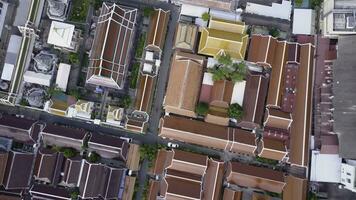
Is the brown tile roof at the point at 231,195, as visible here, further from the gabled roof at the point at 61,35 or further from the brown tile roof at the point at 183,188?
the gabled roof at the point at 61,35

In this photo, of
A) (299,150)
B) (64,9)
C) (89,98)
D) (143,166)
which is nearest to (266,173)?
(299,150)

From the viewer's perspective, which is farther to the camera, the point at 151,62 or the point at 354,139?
the point at 151,62

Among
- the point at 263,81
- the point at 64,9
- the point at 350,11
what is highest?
the point at 350,11

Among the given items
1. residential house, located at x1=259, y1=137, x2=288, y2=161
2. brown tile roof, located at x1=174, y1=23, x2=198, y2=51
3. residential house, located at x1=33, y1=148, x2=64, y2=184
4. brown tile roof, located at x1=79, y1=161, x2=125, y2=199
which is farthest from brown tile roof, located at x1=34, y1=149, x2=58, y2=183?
residential house, located at x1=259, y1=137, x2=288, y2=161

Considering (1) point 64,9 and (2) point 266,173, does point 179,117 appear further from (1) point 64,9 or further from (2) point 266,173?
(1) point 64,9

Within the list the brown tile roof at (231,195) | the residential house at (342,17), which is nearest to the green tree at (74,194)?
the brown tile roof at (231,195)

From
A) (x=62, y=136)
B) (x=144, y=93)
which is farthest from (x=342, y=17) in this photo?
(x=62, y=136)
